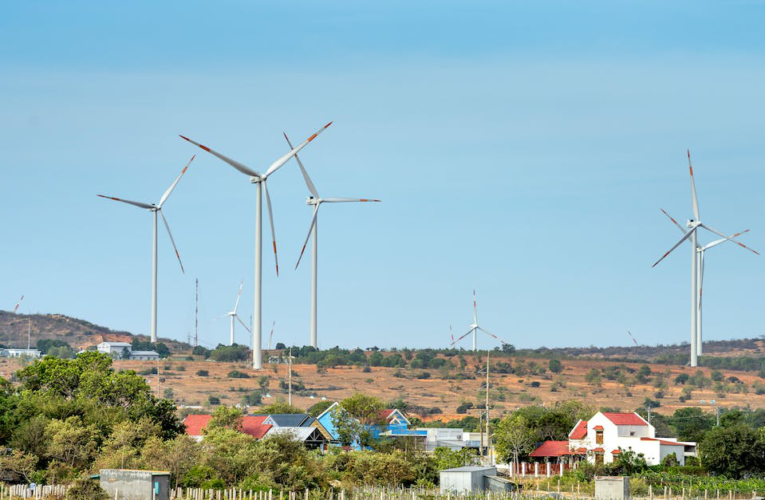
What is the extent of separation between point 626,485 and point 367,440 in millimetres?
36554

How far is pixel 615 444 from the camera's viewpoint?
93.7 metres

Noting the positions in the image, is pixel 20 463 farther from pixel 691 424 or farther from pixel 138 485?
pixel 691 424

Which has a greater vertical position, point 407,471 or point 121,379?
point 121,379

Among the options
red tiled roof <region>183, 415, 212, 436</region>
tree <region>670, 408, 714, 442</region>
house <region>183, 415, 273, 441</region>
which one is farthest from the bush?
tree <region>670, 408, 714, 442</region>

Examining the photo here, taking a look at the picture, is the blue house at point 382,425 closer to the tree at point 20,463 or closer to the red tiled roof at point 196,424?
the red tiled roof at point 196,424

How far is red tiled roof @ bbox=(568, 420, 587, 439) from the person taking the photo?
323 feet

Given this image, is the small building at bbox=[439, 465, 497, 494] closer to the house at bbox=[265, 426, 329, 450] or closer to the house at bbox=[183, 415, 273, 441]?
the house at bbox=[183, 415, 273, 441]

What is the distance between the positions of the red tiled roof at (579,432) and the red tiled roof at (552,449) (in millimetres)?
1054

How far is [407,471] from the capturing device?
7719cm

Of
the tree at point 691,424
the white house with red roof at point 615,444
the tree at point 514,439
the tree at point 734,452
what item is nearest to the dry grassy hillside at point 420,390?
the tree at point 691,424

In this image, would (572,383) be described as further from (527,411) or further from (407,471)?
(407,471)

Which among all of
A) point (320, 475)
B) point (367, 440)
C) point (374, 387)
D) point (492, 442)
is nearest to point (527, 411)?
point (492, 442)

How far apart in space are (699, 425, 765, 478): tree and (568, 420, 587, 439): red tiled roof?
12532mm

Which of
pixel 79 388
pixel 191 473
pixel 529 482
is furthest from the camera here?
pixel 79 388
